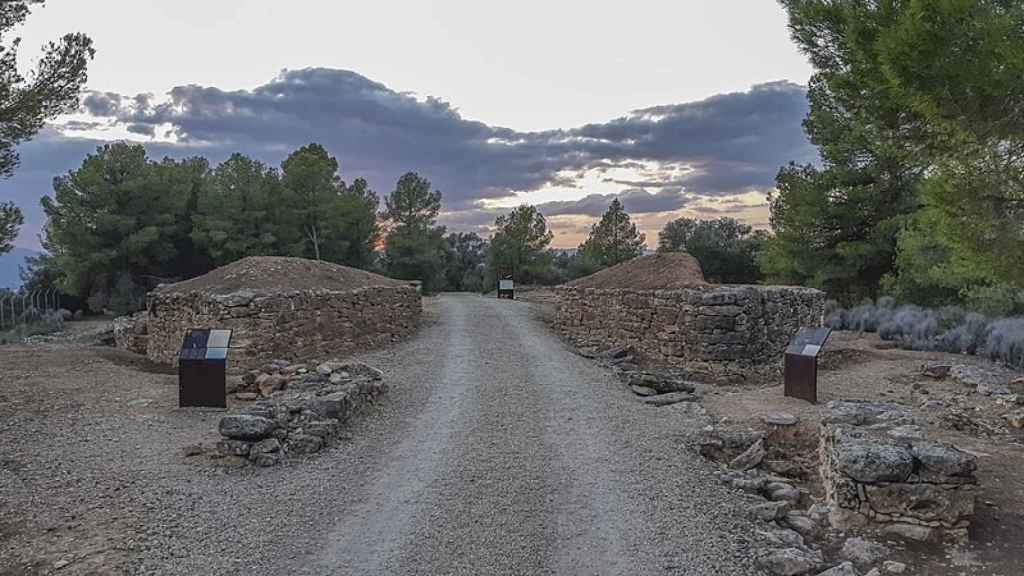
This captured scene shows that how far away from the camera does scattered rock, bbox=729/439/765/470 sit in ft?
21.9

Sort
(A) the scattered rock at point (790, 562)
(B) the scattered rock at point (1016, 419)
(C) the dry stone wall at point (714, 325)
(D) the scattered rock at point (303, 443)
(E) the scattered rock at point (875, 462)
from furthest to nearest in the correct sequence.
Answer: (C) the dry stone wall at point (714, 325)
(B) the scattered rock at point (1016, 419)
(D) the scattered rock at point (303, 443)
(E) the scattered rock at point (875, 462)
(A) the scattered rock at point (790, 562)

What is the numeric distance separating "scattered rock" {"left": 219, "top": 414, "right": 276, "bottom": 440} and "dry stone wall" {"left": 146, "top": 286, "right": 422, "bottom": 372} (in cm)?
490

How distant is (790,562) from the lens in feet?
14.9

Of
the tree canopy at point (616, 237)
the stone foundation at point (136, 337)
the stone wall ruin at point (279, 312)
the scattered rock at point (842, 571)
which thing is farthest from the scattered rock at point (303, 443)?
the tree canopy at point (616, 237)

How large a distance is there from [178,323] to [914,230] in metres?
20.0

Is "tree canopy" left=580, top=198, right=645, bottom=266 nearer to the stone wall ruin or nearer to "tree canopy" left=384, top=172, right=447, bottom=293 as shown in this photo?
"tree canopy" left=384, top=172, right=447, bottom=293

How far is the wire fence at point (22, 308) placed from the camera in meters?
25.4

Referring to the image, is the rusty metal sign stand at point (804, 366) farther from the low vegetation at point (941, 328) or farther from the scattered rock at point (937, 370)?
the low vegetation at point (941, 328)

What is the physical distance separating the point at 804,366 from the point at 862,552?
16.4 ft

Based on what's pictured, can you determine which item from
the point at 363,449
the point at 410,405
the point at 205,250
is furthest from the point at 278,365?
the point at 205,250

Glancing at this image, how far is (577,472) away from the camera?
6.45 metres

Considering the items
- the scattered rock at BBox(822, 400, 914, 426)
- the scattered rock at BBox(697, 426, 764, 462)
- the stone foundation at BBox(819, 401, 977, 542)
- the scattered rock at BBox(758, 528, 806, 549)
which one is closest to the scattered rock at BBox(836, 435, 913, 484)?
the stone foundation at BBox(819, 401, 977, 542)

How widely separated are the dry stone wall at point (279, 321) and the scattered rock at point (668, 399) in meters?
7.03

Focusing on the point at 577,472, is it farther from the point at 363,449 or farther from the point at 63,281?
the point at 63,281
